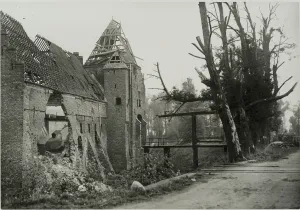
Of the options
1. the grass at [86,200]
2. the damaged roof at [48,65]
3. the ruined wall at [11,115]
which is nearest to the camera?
the grass at [86,200]

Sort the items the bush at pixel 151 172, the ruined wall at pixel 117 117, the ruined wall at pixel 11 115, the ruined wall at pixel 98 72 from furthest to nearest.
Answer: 1. the ruined wall at pixel 98 72
2. the ruined wall at pixel 117 117
3. the ruined wall at pixel 11 115
4. the bush at pixel 151 172

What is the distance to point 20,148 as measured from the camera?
1561 centimetres

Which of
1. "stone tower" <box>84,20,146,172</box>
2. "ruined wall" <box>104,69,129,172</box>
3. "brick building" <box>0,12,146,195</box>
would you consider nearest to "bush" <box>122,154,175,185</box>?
"brick building" <box>0,12,146,195</box>

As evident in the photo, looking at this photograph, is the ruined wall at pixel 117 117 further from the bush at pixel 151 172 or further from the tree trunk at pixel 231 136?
the bush at pixel 151 172

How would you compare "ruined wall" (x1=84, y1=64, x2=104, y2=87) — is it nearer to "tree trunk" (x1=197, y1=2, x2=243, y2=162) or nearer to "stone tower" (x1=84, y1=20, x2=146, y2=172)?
"stone tower" (x1=84, y1=20, x2=146, y2=172)

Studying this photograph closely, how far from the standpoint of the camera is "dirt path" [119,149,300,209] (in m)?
7.41

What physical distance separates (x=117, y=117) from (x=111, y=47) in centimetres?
804

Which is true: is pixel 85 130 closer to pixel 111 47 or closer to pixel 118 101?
pixel 118 101

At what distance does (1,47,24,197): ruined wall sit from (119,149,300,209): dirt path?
949 cm

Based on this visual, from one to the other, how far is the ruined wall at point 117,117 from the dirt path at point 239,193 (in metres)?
19.4

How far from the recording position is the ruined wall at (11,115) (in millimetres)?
15234

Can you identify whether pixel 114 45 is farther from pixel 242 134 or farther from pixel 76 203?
pixel 76 203

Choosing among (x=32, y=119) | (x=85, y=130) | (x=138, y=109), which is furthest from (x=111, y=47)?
(x=32, y=119)

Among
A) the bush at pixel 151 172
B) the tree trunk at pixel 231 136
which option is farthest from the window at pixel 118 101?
the bush at pixel 151 172
